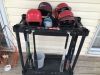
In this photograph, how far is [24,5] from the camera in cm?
167

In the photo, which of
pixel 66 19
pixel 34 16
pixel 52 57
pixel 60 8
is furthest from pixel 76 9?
pixel 52 57

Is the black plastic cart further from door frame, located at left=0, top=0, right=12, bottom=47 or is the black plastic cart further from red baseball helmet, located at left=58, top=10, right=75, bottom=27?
door frame, located at left=0, top=0, right=12, bottom=47

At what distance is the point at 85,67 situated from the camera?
2076 mm

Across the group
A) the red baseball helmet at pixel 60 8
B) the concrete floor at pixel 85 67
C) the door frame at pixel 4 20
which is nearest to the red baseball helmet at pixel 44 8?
the red baseball helmet at pixel 60 8

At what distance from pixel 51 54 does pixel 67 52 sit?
1.56 feet

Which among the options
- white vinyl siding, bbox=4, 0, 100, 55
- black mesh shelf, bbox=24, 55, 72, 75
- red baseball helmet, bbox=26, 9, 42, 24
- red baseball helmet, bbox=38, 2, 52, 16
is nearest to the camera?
red baseball helmet, bbox=26, 9, 42, 24

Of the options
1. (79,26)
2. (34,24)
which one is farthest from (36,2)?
(79,26)

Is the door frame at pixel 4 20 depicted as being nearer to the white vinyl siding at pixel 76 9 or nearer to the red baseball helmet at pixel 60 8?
the white vinyl siding at pixel 76 9

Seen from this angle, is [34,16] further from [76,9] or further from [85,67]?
[85,67]

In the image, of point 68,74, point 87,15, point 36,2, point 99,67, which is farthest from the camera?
point 99,67

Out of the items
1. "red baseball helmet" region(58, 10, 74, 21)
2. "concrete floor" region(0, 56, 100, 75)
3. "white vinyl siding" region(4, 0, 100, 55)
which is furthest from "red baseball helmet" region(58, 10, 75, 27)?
"concrete floor" region(0, 56, 100, 75)

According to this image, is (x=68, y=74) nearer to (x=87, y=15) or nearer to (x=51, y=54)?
(x=51, y=54)

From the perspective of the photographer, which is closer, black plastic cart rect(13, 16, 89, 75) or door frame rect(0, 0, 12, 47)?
black plastic cart rect(13, 16, 89, 75)

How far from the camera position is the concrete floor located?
6.44 feet
